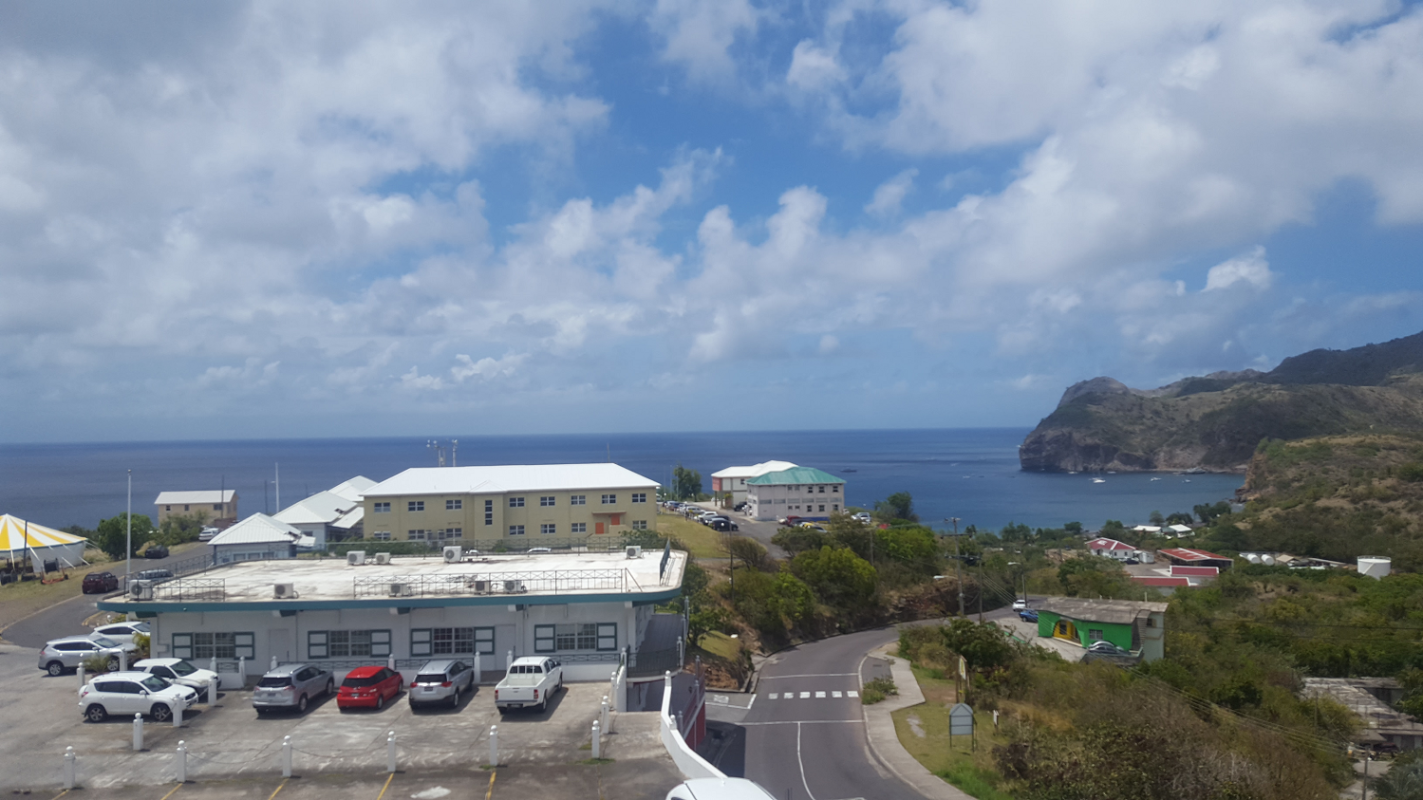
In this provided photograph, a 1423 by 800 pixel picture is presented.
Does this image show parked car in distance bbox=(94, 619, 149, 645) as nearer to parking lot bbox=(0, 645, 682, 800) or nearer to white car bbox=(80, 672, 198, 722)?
parking lot bbox=(0, 645, 682, 800)

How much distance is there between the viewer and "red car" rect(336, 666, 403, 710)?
20.7 m

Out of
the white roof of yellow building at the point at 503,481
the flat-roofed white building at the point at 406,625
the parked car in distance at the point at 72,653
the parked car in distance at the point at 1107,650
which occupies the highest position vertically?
the white roof of yellow building at the point at 503,481

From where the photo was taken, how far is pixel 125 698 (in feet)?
66.5

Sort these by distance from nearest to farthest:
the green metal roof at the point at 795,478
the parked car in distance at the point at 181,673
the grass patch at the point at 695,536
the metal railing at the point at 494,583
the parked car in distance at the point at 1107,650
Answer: the parked car in distance at the point at 181,673 < the metal railing at the point at 494,583 < the parked car in distance at the point at 1107,650 < the grass patch at the point at 695,536 < the green metal roof at the point at 795,478

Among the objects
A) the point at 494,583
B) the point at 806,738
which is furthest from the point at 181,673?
the point at 806,738

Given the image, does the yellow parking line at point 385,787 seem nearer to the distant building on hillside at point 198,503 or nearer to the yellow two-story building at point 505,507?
the yellow two-story building at point 505,507

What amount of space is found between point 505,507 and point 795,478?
41239 mm

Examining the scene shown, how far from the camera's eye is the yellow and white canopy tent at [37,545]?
56281 mm

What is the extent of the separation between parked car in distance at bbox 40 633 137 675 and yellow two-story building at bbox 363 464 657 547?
26.9 m

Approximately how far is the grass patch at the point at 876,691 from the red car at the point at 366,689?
71.5 feet

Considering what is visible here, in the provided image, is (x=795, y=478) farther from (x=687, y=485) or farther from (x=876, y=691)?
(x=876, y=691)

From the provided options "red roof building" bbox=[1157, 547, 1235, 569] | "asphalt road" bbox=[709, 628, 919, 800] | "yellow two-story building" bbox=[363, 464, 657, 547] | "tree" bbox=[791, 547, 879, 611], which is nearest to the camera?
"asphalt road" bbox=[709, 628, 919, 800]

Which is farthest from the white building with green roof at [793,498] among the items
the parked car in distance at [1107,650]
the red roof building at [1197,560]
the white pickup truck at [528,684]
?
the white pickup truck at [528,684]

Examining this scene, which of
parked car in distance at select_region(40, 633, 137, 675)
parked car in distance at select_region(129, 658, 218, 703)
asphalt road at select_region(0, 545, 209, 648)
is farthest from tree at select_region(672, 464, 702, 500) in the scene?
parked car in distance at select_region(129, 658, 218, 703)
